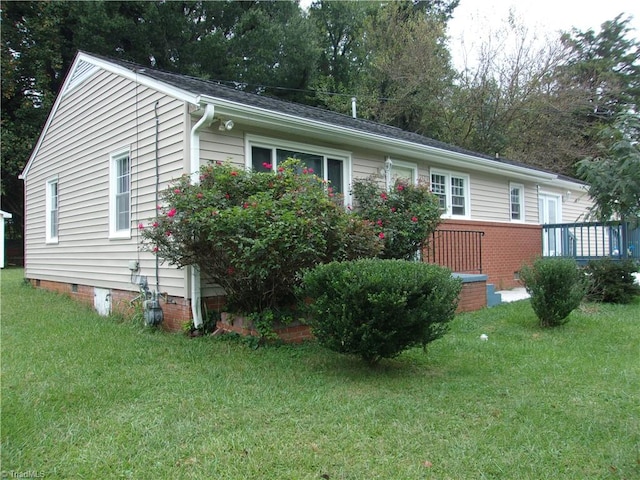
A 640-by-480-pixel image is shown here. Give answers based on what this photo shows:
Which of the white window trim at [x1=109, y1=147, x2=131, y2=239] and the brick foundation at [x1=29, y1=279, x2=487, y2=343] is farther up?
the white window trim at [x1=109, y1=147, x2=131, y2=239]

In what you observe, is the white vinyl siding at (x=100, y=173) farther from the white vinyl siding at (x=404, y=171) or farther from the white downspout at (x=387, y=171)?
the white vinyl siding at (x=404, y=171)

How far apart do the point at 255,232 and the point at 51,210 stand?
27.8 ft

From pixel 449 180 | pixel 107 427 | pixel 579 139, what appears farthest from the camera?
pixel 579 139

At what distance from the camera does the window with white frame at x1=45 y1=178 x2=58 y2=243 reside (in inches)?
438

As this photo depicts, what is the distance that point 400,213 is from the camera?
7727 mm

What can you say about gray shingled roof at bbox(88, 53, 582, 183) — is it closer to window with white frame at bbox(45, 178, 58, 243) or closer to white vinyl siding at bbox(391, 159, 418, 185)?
white vinyl siding at bbox(391, 159, 418, 185)

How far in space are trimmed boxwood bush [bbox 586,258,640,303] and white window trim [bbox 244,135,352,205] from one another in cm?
499

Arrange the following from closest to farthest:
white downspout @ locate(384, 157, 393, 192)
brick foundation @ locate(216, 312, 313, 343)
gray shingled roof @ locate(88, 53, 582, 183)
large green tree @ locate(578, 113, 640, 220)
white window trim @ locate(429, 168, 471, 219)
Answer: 1. large green tree @ locate(578, 113, 640, 220)
2. brick foundation @ locate(216, 312, 313, 343)
3. gray shingled roof @ locate(88, 53, 582, 183)
4. white downspout @ locate(384, 157, 393, 192)
5. white window trim @ locate(429, 168, 471, 219)

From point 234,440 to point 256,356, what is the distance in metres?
2.13

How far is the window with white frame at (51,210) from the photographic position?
36.5 feet

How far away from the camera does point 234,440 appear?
311 centimetres

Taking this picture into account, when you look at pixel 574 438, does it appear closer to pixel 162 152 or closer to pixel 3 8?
pixel 162 152

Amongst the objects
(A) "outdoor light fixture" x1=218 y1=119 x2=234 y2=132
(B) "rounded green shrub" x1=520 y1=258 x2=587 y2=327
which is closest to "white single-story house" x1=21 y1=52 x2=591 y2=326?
(A) "outdoor light fixture" x1=218 y1=119 x2=234 y2=132

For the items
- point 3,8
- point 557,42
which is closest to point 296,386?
point 557,42
